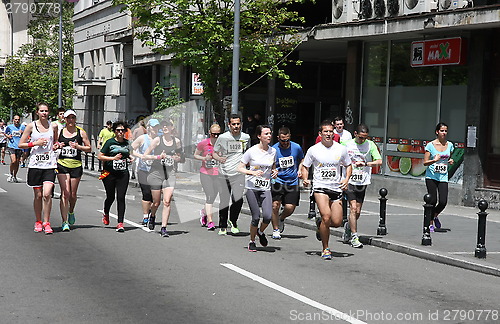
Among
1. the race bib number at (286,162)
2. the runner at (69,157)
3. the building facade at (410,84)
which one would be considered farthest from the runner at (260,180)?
the building facade at (410,84)

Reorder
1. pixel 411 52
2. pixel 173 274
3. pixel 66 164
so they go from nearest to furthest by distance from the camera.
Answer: pixel 173 274 < pixel 66 164 < pixel 411 52

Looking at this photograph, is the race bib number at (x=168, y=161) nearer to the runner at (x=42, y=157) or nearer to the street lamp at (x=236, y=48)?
the runner at (x=42, y=157)

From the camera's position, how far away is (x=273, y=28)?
22297 mm

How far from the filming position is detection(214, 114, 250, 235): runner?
508 inches

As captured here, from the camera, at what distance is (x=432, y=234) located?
13500mm

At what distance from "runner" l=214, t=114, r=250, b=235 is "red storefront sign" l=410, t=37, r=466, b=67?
803 cm

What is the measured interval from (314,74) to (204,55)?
32.4 ft

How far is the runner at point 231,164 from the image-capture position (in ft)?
42.3

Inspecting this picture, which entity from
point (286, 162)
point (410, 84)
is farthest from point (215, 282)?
point (410, 84)

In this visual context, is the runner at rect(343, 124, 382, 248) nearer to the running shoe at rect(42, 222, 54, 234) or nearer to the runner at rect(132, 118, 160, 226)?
the runner at rect(132, 118, 160, 226)

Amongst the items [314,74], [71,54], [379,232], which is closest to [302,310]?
[379,232]

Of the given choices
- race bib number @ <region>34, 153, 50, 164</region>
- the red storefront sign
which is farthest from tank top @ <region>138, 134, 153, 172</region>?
the red storefront sign

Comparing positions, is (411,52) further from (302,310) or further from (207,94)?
(302,310)

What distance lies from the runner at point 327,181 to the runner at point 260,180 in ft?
2.44
